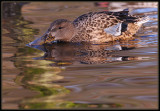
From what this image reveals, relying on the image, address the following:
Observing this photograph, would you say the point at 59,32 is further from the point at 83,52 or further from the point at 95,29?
the point at 83,52

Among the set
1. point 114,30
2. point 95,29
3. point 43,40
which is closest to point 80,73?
point 43,40

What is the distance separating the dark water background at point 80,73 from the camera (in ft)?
13.9

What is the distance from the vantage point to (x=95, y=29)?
8.05 meters

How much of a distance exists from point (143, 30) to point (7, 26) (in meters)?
3.58

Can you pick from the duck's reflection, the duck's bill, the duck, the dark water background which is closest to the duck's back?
the duck

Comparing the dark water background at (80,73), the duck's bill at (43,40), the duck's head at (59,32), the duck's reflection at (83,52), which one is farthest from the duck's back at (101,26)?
the duck's bill at (43,40)

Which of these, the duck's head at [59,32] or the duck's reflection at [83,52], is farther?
the duck's head at [59,32]

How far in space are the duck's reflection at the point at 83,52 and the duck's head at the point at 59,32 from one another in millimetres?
135

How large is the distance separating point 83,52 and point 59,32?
1378 millimetres

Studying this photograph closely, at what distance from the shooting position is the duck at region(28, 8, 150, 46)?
8.00 metres

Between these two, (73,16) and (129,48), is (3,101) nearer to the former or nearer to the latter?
(129,48)

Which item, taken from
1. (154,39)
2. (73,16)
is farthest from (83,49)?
(73,16)

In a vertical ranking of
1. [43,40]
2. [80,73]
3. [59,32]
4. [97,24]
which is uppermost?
[97,24]

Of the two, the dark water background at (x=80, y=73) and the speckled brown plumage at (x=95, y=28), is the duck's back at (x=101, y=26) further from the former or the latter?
the dark water background at (x=80, y=73)
